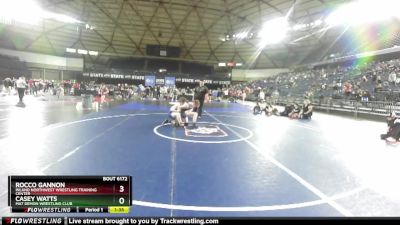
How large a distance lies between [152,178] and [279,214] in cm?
184

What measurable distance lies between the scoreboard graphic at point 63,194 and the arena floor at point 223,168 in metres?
0.26

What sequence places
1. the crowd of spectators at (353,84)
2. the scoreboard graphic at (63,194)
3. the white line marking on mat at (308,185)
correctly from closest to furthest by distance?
1. the scoreboard graphic at (63,194)
2. the white line marking on mat at (308,185)
3. the crowd of spectators at (353,84)

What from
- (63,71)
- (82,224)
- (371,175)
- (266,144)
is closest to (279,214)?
(82,224)

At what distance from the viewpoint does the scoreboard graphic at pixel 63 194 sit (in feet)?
9.21

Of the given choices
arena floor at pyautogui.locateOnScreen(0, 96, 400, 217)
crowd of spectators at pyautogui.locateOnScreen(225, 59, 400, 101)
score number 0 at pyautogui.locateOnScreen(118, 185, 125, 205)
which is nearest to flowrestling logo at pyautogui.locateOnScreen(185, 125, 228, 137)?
arena floor at pyautogui.locateOnScreen(0, 96, 400, 217)

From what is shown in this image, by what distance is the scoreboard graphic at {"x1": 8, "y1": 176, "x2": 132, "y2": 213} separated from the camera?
2.81 m

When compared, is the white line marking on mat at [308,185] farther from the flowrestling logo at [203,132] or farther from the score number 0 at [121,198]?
the score number 0 at [121,198]

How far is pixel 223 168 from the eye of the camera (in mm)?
4609

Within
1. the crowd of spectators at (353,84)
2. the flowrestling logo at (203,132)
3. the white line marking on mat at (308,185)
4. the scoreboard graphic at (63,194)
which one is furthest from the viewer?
the crowd of spectators at (353,84)

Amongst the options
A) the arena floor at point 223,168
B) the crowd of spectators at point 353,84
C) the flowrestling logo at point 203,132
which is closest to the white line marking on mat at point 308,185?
the arena floor at point 223,168

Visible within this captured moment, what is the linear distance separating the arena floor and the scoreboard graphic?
0.26m

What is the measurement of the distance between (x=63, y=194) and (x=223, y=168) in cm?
251

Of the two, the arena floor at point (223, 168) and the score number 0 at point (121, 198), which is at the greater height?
the score number 0 at point (121, 198)

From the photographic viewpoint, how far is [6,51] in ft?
120
